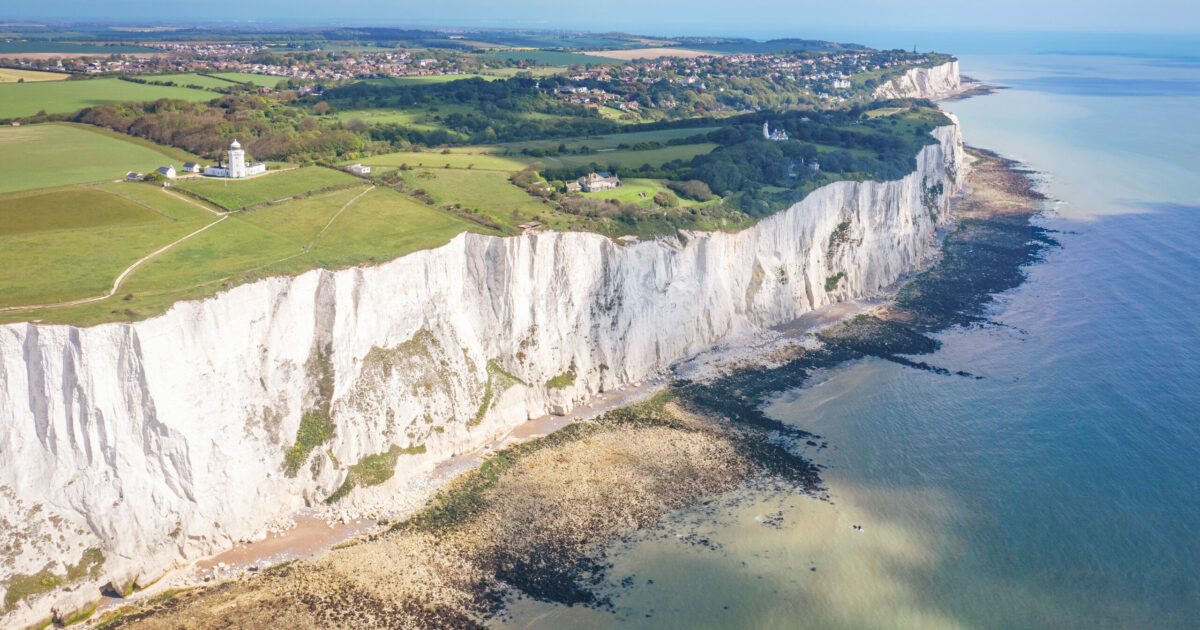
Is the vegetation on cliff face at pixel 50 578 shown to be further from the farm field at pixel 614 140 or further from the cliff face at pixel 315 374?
the farm field at pixel 614 140

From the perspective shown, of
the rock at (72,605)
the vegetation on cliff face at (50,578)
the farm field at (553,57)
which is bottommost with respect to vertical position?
the rock at (72,605)

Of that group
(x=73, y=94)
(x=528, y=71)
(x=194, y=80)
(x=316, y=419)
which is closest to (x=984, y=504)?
(x=316, y=419)

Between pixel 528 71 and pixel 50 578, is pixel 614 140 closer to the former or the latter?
pixel 50 578

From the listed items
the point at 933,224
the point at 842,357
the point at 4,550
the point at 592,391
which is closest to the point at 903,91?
the point at 933,224

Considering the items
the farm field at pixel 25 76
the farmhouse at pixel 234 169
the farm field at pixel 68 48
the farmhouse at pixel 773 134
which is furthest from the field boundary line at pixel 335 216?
the farm field at pixel 68 48

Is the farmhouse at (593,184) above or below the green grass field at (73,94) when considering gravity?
below
